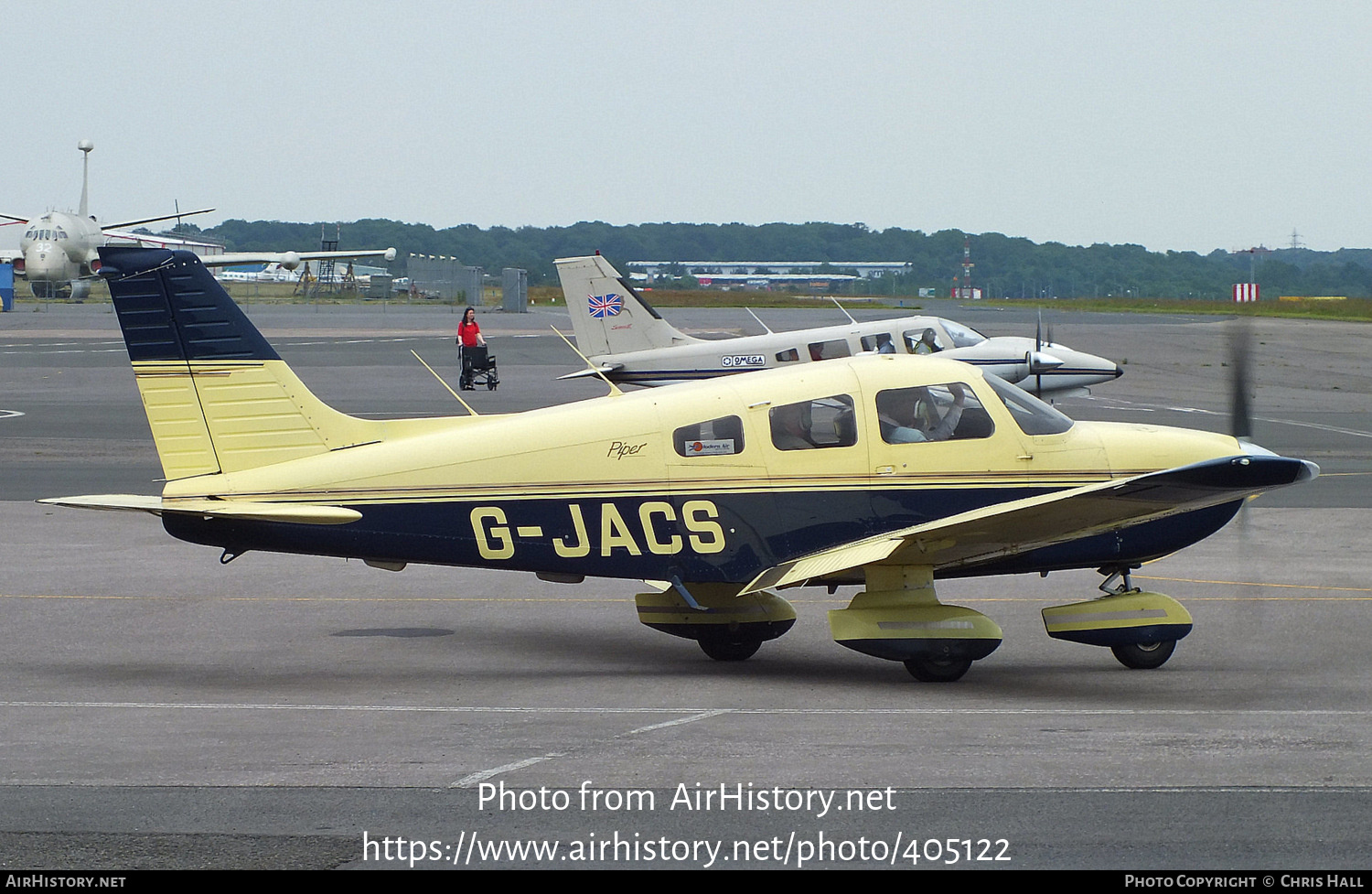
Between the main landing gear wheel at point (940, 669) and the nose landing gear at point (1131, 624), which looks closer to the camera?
the main landing gear wheel at point (940, 669)

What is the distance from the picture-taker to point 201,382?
36.6 ft

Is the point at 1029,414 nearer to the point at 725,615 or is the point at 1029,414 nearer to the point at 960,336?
the point at 725,615

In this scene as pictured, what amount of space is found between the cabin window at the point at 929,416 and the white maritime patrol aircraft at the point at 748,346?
14.0m

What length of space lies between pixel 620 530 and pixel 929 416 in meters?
2.49

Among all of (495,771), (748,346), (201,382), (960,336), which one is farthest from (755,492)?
(960,336)

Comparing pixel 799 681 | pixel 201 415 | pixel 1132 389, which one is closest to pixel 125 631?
pixel 201 415

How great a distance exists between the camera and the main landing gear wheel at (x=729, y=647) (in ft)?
37.7

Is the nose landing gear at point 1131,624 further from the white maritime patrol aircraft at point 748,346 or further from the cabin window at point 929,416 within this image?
the white maritime patrol aircraft at point 748,346

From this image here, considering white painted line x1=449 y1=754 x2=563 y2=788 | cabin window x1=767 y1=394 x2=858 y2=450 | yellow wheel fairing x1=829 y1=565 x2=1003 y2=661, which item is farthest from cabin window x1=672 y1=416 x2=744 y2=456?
white painted line x1=449 y1=754 x2=563 y2=788

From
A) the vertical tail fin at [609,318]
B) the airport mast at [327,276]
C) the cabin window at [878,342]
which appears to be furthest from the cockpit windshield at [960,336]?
the airport mast at [327,276]

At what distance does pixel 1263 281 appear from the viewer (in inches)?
4695

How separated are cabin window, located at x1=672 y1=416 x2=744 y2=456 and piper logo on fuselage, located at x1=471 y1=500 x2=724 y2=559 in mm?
383

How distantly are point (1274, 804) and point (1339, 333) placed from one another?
6475 cm

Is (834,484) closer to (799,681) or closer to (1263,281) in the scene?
(799,681)
